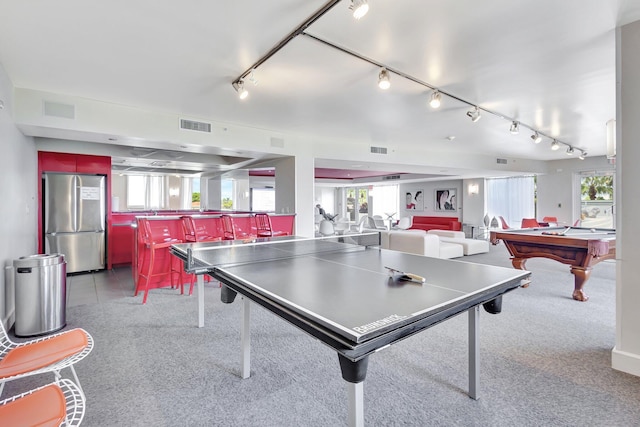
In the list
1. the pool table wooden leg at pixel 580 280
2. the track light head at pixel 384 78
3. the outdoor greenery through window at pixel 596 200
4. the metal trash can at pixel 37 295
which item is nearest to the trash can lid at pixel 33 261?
the metal trash can at pixel 37 295

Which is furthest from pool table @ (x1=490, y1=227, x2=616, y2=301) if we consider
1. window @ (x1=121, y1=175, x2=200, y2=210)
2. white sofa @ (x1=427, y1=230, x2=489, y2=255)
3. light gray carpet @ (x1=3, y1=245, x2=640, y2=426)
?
window @ (x1=121, y1=175, x2=200, y2=210)

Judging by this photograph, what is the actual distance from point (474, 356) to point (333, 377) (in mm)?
1011

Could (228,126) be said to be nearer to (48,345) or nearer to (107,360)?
(107,360)

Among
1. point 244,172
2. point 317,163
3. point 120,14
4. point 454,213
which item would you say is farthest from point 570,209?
point 120,14

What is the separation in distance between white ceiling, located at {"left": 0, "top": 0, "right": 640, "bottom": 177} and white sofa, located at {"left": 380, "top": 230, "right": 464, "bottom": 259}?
2608mm

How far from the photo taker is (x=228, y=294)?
219 centimetres

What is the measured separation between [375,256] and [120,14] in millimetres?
2707

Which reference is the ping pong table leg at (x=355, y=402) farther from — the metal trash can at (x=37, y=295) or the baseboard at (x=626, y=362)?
the metal trash can at (x=37, y=295)

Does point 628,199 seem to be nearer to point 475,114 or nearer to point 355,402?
point 475,114

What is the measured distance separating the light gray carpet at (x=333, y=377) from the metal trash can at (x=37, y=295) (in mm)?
282

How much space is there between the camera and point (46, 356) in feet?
5.56

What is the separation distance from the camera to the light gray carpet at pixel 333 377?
1.94m

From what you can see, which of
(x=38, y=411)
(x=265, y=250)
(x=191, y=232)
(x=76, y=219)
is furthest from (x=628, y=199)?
(x=76, y=219)

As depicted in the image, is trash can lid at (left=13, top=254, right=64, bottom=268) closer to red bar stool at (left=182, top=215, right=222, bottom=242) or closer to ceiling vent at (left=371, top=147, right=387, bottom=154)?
red bar stool at (left=182, top=215, right=222, bottom=242)
